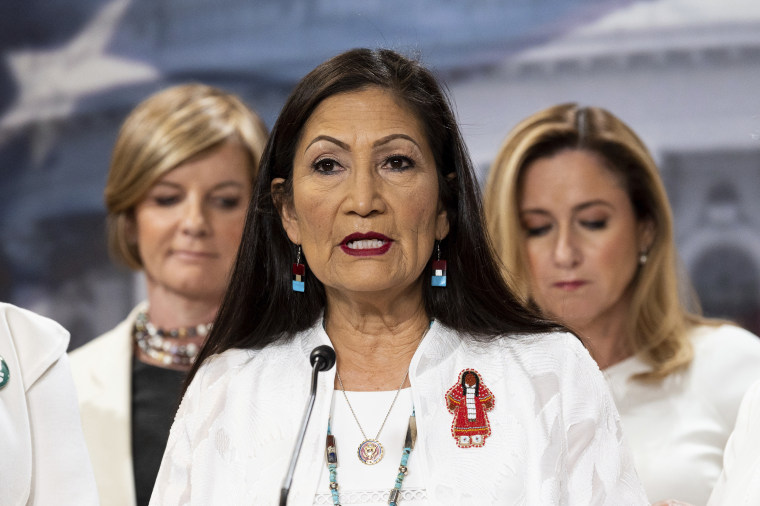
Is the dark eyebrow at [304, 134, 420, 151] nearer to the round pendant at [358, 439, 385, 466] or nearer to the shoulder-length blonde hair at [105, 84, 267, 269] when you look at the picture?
the round pendant at [358, 439, 385, 466]

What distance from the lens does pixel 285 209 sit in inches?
113

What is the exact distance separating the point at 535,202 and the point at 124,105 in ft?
6.53

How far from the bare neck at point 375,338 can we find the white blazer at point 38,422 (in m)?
0.67

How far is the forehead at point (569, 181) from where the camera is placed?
3.99 meters

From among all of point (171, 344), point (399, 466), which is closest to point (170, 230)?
point (171, 344)

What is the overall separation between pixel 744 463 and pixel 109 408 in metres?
2.22

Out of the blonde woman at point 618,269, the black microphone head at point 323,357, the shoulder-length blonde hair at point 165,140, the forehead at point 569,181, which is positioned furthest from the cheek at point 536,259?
the black microphone head at point 323,357

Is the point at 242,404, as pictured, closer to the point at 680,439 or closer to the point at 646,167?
the point at 680,439

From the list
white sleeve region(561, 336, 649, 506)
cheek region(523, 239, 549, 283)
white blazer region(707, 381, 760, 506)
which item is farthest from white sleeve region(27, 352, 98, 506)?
cheek region(523, 239, 549, 283)

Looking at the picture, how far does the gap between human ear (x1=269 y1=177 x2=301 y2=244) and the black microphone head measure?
1.19 ft

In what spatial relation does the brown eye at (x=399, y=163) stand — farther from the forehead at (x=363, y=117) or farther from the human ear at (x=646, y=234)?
the human ear at (x=646, y=234)

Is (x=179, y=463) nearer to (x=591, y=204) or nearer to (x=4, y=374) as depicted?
(x=4, y=374)

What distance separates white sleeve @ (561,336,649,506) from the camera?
2445 millimetres

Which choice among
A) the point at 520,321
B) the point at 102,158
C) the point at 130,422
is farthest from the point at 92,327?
the point at 520,321
